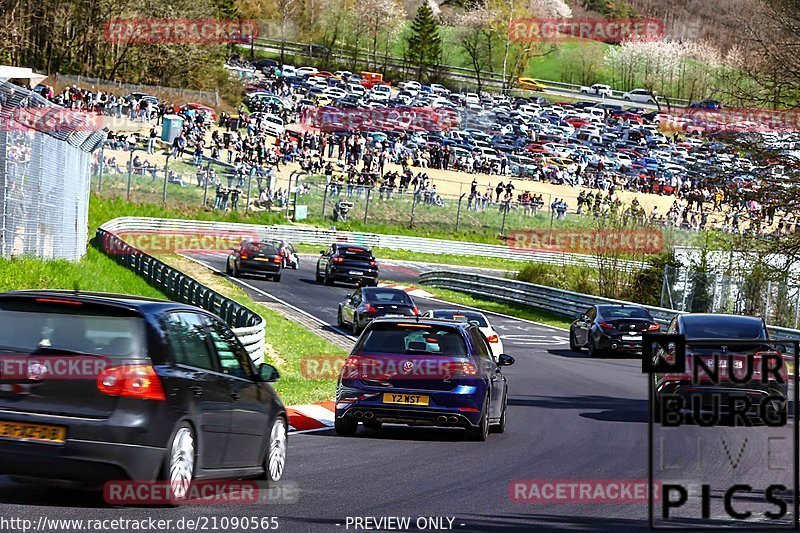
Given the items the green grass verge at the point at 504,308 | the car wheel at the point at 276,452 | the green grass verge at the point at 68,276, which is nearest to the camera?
the car wheel at the point at 276,452

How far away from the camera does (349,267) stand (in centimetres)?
4609

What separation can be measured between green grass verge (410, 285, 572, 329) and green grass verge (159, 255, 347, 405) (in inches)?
392

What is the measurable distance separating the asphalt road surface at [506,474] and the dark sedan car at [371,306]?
10.2 metres

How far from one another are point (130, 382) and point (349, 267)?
3783 centimetres

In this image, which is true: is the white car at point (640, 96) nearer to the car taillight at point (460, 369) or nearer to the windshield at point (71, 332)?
the car taillight at point (460, 369)

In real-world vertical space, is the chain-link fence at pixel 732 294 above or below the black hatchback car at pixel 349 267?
above

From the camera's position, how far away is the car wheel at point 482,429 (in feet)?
46.8

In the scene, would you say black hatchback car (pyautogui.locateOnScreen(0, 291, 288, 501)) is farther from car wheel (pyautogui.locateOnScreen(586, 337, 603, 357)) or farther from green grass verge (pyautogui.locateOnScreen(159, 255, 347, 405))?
car wheel (pyautogui.locateOnScreen(586, 337, 603, 357))

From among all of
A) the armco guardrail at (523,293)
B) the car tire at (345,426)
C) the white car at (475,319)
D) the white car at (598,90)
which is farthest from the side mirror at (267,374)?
the white car at (598,90)

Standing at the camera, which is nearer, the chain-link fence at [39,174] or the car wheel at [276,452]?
the car wheel at [276,452]

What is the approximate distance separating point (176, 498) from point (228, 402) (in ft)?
3.25

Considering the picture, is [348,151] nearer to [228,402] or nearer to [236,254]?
[236,254]

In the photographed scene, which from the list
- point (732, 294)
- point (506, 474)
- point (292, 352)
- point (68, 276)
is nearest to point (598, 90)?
point (732, 294)

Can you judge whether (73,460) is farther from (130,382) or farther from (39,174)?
(39,174)
